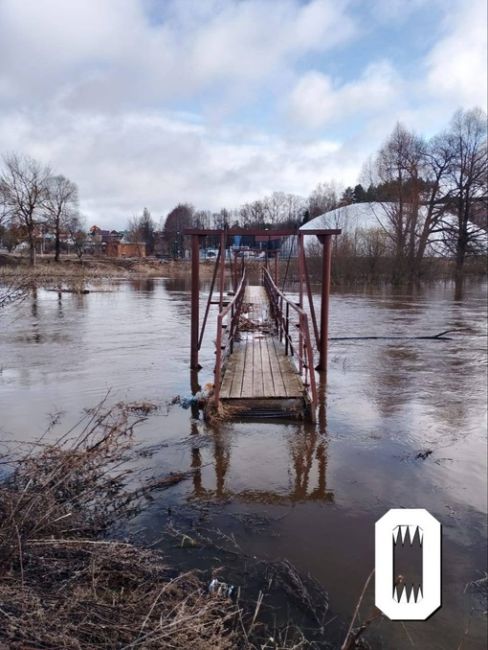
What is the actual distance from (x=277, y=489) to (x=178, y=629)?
2451mm

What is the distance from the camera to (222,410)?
20.7 feet

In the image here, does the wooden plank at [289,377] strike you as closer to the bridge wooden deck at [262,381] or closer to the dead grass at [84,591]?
the bridge wooden deck at [262,381]

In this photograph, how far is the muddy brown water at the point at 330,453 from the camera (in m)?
3.58

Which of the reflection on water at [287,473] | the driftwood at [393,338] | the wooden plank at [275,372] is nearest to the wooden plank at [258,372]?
the wooden plank at [275,372]

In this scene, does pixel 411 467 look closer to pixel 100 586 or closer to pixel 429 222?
pixel 100 586

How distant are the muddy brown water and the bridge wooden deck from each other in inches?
11.5

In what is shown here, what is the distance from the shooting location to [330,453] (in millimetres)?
5430

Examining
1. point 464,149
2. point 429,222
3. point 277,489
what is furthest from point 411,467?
point 464,149

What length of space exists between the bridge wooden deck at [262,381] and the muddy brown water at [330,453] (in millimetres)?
291

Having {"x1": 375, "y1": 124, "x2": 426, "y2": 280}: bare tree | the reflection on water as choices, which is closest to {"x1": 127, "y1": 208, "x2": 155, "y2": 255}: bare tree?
{"x1": 375, "y1": 124, "x2": 426, "y2": 280}: bare tree

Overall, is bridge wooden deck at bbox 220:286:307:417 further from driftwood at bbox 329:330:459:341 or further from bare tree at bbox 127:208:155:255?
bare tree at bbox 127:208:155:255

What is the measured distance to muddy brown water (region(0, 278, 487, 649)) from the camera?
3576 millimetres

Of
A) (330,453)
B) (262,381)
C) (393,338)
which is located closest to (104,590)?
(330,453)

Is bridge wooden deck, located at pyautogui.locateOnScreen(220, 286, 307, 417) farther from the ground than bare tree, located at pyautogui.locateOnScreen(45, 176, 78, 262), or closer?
closer
